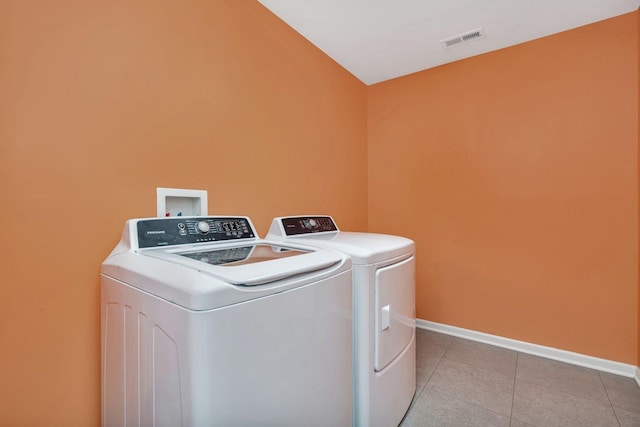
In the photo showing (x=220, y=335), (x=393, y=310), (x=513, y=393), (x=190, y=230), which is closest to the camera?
(x=220, y=335)

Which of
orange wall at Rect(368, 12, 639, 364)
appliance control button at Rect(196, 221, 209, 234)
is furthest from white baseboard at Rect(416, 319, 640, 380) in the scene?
appliance control button at Rect(196, 221, 209, 234)

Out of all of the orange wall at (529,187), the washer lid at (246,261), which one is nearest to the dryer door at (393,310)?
the washer lid at (246,261)

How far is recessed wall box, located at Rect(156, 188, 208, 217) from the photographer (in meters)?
1.25

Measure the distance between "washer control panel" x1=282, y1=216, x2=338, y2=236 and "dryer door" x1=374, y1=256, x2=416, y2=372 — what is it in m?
0.61

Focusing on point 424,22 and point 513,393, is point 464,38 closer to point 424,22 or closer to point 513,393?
point 424,22

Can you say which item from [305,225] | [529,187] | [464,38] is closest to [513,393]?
[529,187]

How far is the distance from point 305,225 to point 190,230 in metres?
0.74

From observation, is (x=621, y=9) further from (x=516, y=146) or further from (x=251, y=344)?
(x=251, y=344)

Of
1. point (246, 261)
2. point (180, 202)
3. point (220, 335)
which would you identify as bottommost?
point (220, 335)

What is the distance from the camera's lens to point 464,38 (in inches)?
83.0

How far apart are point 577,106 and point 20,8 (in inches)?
117

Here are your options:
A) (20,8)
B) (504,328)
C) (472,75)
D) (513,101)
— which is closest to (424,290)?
(504,328)

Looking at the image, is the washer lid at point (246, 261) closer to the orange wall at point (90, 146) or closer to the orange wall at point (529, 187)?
the orange wall at point (90, 146)

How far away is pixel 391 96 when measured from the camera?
280 cm
